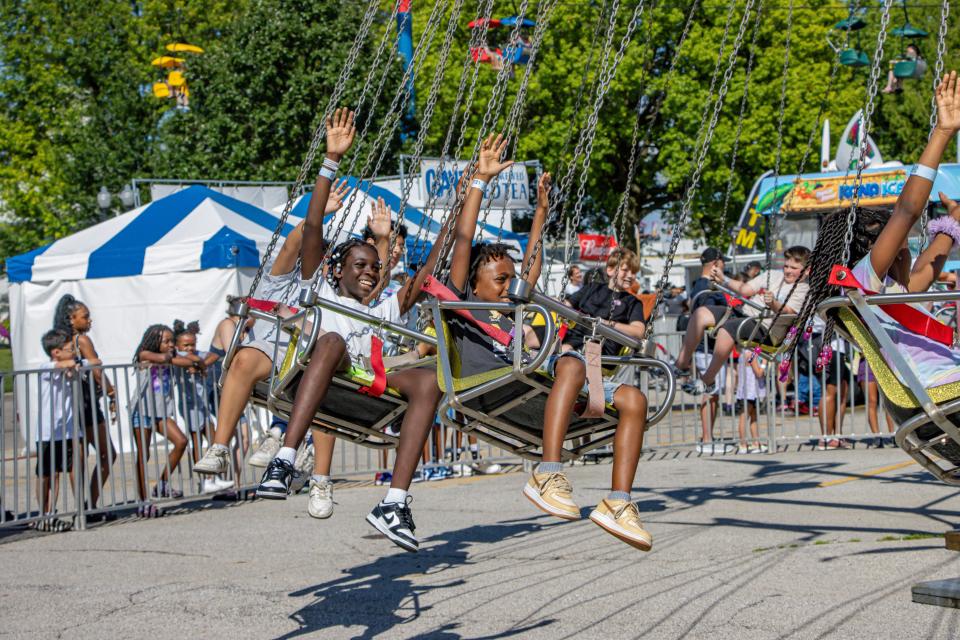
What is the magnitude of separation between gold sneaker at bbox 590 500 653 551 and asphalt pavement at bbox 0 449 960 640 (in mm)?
683

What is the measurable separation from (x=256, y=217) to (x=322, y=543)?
26.4ft

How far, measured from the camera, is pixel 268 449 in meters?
6.31

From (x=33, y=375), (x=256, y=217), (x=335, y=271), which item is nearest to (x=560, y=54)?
(x=256, y=217)

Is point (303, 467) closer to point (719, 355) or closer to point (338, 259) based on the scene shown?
point (338, 259)

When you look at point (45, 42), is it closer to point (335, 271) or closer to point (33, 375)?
point (33, 375)

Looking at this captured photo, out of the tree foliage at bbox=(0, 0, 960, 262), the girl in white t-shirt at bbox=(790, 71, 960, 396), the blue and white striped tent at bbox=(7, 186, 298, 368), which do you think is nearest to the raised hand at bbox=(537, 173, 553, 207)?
the girl in white t-shirt at bbox=(790, 71, 960, 396)

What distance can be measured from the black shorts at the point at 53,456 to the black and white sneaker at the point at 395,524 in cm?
489

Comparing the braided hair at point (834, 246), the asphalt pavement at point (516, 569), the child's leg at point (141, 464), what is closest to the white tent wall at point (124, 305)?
the child's leg at point (141, 464)

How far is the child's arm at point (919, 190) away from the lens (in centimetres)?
489

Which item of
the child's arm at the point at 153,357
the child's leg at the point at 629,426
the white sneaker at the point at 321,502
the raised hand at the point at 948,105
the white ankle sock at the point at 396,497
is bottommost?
the white sneaker at the point at 321,502

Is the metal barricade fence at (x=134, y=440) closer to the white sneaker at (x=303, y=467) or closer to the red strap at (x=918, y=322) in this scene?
the white sneaker at (x=303, y=467)

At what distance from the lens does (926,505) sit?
862 cm

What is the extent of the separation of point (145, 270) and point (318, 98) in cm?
1582

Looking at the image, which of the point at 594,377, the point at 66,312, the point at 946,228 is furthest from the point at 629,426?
the point at 66,312
